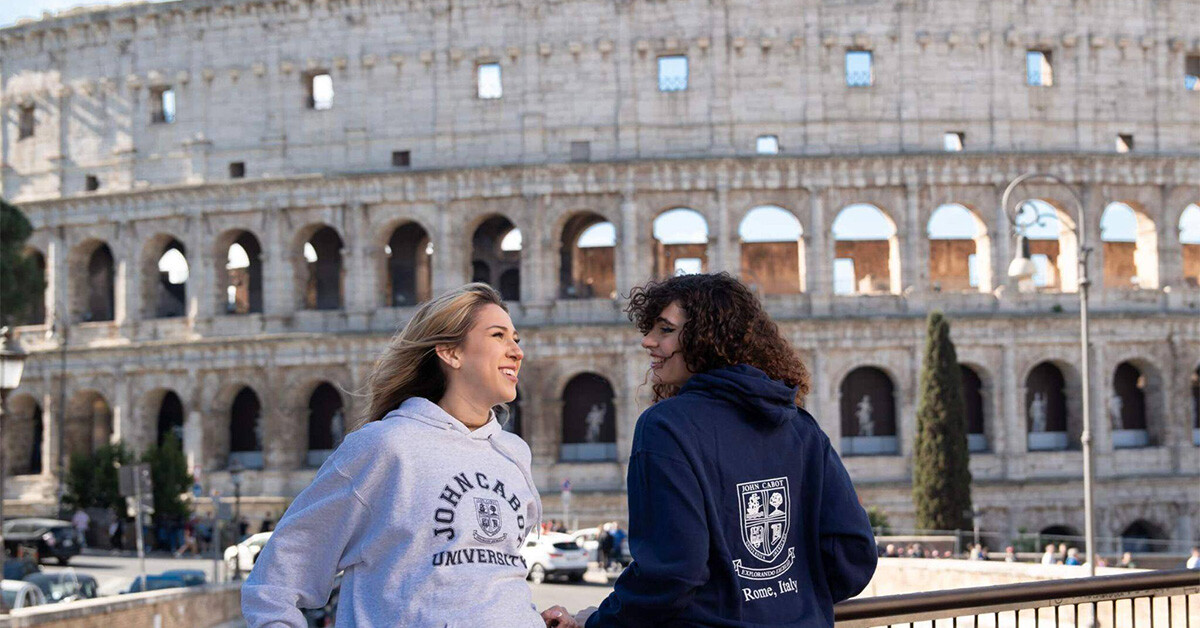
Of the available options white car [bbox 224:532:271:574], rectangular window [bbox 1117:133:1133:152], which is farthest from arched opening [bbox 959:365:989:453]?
white car [bbox 224:532:271:574]

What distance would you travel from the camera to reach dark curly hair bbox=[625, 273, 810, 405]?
431 cm

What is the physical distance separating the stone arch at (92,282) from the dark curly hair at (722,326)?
41529 millimetres

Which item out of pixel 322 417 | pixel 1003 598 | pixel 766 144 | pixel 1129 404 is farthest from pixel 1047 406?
pixel 1003 598

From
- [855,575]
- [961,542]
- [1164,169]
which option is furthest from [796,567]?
[1164,169]

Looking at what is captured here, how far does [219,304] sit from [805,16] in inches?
806

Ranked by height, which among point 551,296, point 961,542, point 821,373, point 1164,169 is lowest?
point 961,542

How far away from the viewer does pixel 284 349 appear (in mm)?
39000

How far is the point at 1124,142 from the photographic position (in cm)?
3944

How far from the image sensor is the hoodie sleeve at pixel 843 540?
425 centimetres

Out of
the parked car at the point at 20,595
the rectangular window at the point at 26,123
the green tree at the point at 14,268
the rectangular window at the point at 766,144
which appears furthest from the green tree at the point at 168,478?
the rectangular window at the point at 766,144

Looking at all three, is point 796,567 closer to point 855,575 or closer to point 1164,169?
point 855,575

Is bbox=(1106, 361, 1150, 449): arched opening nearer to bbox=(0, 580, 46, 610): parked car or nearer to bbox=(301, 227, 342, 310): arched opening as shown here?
bbox=(301, 227, 342, 310): arched opening

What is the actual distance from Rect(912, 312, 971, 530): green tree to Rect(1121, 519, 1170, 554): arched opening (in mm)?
7197

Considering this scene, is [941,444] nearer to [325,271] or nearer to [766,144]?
[766,144]
